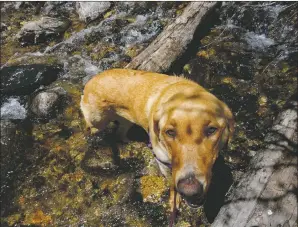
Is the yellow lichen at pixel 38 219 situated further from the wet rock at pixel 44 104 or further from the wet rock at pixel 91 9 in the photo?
the wet rock at pixel 91 9

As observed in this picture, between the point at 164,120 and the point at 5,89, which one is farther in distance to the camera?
the point at 5,89

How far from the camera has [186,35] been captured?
6938mm

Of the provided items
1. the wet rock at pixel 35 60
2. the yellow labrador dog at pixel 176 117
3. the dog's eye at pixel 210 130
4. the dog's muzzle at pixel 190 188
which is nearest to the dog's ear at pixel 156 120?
the yellow labrador dog at pixel 176 117

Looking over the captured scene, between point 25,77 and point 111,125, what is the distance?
95.9 inches

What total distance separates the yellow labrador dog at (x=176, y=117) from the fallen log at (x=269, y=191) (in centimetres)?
66

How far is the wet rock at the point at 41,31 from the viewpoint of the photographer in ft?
29.0

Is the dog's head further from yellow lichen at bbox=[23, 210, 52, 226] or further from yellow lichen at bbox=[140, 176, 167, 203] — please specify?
yellow lichen at bbox=[23, 210, 52, 226]

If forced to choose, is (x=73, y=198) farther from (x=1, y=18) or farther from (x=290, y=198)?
(x=1, y=18)

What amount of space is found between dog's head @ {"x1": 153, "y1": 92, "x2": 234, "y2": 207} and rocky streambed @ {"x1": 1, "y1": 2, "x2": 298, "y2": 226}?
128 centimetres

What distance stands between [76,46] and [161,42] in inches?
107

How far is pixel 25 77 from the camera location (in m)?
7.22

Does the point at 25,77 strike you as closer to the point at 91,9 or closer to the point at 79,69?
the point at 79,69

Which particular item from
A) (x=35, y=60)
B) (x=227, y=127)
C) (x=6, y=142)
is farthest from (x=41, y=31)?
(x=227, y=127)

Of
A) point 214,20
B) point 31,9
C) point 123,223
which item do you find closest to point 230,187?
point 123,223
